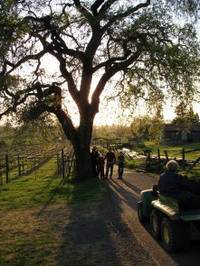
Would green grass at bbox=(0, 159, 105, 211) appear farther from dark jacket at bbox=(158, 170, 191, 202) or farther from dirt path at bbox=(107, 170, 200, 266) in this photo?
dark jacket at bbox=(158, 170, 191, 202)

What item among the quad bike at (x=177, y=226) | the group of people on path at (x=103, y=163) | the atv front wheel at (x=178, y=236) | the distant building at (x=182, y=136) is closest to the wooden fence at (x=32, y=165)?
the group of people on path at (x=103, y=163)

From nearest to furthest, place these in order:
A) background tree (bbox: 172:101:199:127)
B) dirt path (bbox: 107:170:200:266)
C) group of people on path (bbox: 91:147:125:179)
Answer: dirt path (bbox: 107:170:200:266), background tree (bbox: 172:101:199:127), group of people on path (bbox: 91:147:125:179)

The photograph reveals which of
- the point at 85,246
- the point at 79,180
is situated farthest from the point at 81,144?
the point at 85,246

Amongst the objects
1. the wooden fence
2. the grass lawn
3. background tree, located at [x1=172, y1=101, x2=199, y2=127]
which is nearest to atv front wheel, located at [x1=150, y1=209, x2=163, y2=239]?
the grass lawn

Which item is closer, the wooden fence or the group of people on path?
the group of people on path

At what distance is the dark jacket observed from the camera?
7.13 meters

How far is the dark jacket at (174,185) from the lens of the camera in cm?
713

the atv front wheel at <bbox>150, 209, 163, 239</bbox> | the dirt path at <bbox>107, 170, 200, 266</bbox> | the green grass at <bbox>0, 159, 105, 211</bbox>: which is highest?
the atv front wheel at <bbox>150, 209, 163, 239</bbox>

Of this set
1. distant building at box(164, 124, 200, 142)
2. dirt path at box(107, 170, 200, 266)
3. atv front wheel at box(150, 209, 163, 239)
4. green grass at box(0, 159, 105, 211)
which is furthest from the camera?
distant building at box(164, 124, 200, 142)

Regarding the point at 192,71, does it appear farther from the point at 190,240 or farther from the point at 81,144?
the point at 190,240

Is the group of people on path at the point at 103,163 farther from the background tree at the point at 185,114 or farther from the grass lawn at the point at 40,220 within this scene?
the background tree at the point at 185,114

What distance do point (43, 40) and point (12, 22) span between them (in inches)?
255

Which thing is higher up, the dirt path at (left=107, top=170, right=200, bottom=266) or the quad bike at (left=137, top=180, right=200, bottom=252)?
the quad bike at (left=137, top=180, right=200, bottom=252)

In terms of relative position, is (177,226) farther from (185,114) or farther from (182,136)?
(182,136)
